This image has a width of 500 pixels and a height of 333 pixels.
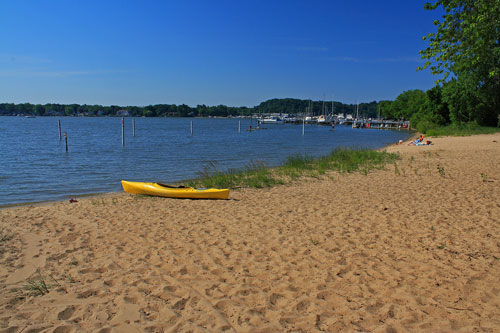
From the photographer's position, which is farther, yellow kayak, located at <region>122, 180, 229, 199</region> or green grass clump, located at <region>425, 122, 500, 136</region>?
green grass clump, located at <region>425, 122, 500, 136</region>

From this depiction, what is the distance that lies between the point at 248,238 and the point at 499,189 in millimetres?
8134

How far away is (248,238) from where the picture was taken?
6.89m

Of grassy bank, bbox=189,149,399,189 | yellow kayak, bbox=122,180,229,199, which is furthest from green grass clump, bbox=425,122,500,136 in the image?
yellow kayak, bbox=122,180,229,199

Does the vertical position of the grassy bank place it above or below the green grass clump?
below

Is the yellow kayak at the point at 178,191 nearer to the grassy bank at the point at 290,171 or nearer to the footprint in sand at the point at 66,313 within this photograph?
the grassy bank at the point at 290,171

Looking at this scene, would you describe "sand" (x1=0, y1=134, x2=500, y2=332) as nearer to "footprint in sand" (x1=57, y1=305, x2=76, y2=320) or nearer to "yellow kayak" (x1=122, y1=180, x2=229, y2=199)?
"footprint in sand" (x1=57, y1=305, x2=76, y2=320)

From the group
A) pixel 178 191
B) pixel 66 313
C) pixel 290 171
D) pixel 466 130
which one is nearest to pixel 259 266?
pixel 66 313

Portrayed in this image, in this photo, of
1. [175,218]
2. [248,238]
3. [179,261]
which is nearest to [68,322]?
[179,261]

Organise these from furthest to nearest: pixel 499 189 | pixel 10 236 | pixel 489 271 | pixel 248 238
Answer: pixel 499 189, pixel 10 236, pixel 248 238, pixel 489 271

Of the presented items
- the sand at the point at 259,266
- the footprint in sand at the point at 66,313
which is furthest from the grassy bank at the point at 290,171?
the footprint in sand at the point at 66,313

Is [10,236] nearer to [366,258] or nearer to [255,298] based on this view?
[255,298]

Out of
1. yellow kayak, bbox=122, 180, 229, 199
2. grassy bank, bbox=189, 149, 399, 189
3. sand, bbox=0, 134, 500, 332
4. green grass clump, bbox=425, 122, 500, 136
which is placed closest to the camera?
sand, bbox=0, 134, 500, 332

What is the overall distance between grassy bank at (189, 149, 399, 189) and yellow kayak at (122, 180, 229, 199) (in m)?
1.76

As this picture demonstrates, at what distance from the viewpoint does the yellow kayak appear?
10.7 metres
